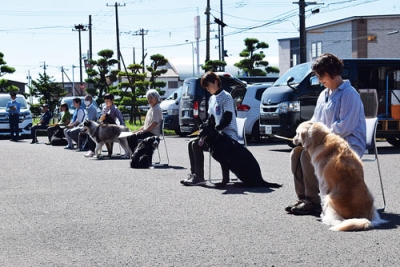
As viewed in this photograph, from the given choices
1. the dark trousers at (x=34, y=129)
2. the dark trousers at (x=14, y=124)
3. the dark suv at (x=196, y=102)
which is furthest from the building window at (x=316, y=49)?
the dark trousers at (x=34, y=129)

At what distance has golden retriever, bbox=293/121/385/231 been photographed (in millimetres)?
6578

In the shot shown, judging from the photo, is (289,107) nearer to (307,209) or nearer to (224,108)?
(224,108)

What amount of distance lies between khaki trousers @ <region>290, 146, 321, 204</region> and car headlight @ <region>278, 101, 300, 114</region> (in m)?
9.25

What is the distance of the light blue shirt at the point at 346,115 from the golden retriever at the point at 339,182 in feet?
1.60

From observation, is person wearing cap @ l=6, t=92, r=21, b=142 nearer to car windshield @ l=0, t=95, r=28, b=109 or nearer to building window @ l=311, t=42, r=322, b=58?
car windshield @ l=0, t=95, r=28, b=109

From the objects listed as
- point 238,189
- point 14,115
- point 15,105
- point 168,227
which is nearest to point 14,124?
point 14,115

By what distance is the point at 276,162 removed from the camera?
14500mm

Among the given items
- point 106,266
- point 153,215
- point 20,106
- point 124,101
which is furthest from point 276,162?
point 124,101

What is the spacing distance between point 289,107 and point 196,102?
271 inches

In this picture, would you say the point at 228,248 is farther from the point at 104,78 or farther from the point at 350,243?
the point at 104,78

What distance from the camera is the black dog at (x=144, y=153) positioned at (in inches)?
533

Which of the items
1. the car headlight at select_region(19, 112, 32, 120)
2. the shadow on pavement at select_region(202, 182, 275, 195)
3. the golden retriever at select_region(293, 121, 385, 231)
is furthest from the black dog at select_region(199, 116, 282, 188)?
A: the car headlight at select_region(19, 112, 32, 120)

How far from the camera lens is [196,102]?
23.4m

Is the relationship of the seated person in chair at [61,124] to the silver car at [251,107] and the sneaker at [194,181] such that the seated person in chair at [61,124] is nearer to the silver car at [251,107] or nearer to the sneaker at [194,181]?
the silver car at [251,107]
